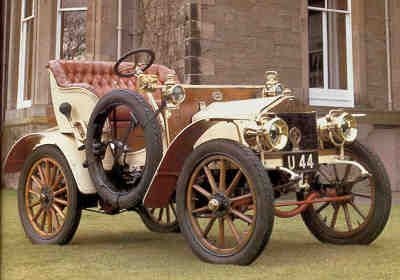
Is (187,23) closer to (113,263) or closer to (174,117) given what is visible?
(174,117)

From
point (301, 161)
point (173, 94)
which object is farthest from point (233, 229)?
point (173, 94)

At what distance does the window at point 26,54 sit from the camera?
11.3 metres

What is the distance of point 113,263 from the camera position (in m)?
3.12

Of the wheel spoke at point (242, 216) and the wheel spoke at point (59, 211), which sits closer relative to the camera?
the wheel spoke at point (242, 216)

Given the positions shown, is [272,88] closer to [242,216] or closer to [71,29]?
[242,216]

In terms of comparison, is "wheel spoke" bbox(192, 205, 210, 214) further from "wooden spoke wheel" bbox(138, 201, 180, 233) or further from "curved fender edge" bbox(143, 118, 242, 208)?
"wooden spoke wheel" bbox(138, 201, 180, 233)

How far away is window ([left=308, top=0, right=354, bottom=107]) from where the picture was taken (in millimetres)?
10312

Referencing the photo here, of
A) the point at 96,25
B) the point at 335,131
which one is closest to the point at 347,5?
the point at 96,25

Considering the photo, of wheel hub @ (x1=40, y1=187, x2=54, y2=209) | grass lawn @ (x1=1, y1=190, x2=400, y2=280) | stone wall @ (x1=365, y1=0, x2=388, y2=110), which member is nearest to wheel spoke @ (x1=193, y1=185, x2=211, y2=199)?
grass lawn @ (x1=1, y1=190, x2=400, y2=280)

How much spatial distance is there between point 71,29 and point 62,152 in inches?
288

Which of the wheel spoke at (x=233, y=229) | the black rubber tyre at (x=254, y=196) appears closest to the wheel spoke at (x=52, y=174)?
the black rubber tyre at (x=254, y=196)

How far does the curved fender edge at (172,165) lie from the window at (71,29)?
7784 mm

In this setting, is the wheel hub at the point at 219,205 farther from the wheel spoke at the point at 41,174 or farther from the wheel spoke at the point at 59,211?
the wheel spoke at the point at 41,174

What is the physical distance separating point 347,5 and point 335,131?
786cm
